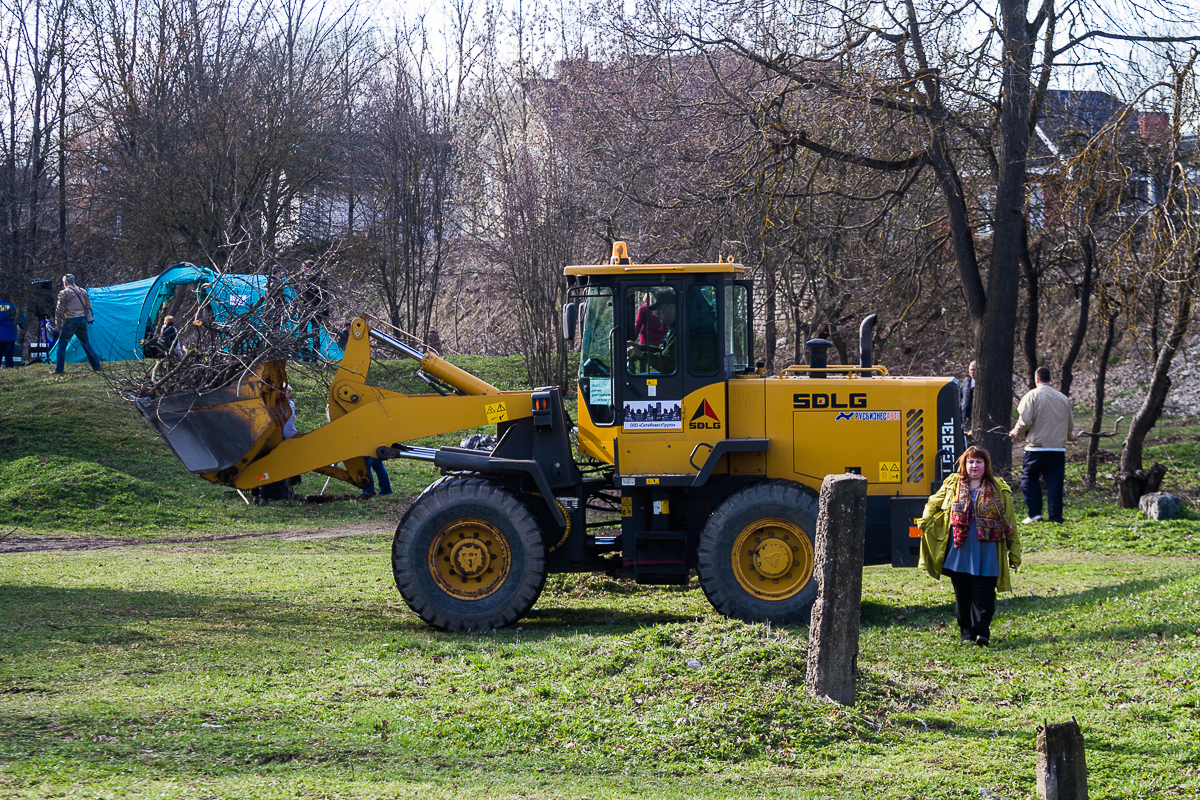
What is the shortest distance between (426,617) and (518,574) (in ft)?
2.84

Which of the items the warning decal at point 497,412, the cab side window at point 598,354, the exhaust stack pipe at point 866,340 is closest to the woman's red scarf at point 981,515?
the exhaust stack pipe at point 866,340

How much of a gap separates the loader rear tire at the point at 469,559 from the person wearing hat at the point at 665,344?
1.65 meters

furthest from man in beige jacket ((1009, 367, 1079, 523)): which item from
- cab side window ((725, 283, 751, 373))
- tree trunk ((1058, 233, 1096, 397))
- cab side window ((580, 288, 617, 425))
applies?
cab side window ((580, 288, 617, 425))

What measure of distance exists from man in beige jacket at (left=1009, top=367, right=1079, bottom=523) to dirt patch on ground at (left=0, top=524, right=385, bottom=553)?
934 cm

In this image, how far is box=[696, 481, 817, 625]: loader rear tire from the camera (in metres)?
8.92

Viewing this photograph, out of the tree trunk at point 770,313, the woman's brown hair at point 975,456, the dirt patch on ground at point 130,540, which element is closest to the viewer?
the woman's brown hair at point 975,456

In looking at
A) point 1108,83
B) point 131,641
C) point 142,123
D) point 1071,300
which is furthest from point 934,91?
point 142,123

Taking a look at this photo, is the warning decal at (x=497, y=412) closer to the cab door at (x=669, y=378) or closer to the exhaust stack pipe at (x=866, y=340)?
the cab door at (x=669, y=378)

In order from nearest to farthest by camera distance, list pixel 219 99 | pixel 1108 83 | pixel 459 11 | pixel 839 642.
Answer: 1. pixel 839 642
2. pixel 1108 83
3. pixel 219 99
4. pixel 459 11

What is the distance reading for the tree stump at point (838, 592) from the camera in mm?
6809

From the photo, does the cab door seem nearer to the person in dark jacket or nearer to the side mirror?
the side mirror

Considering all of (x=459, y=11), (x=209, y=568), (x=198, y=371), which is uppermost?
(x=459, y=11)

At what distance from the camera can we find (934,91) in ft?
51.8

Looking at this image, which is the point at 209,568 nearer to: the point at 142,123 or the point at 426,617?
the point at 426,617
